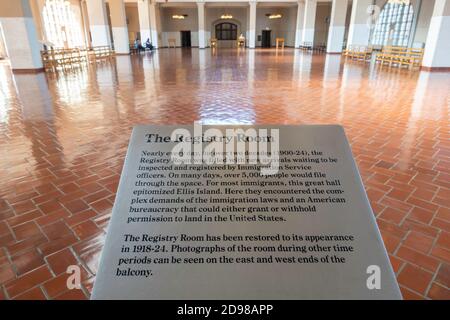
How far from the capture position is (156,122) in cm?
478

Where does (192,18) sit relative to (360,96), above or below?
above

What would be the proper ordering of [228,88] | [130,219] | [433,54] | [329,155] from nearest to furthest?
[130,219], [329,155], [228,88], [433,54]

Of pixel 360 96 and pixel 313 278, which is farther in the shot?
pixel 360 96

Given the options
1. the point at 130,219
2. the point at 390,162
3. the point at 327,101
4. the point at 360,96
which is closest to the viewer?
the point at 130,219

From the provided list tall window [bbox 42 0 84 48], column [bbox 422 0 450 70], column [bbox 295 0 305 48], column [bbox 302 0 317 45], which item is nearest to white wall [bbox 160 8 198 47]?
tall window [bbox 42 0 84 48]

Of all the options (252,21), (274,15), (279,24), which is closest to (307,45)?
(252,21)

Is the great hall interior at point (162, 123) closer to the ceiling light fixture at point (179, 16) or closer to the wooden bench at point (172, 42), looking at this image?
the ceiling light fixture at point (179, 16)

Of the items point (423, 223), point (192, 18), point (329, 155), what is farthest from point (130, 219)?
point (192, 18)

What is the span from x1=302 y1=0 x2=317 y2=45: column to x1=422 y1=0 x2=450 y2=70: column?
14.1 m

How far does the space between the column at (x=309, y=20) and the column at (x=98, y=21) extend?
15357 mm

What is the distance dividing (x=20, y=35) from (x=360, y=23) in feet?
54.4

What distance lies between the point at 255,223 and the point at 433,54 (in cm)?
1328

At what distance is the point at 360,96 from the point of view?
22.1 ft
